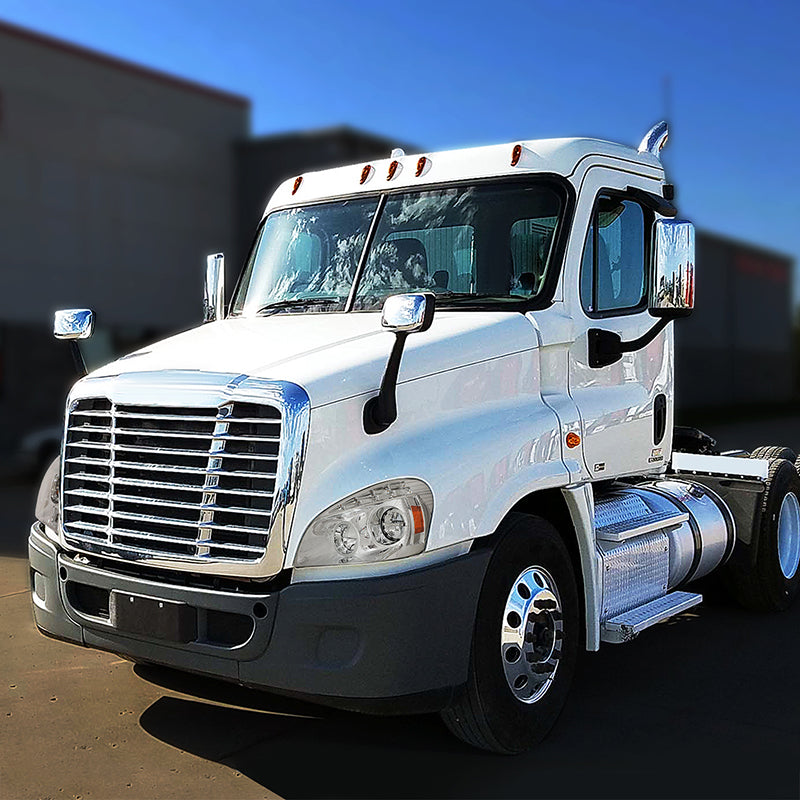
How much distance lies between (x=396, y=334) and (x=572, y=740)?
206cm

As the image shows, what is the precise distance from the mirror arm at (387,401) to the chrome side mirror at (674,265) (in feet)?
5.09

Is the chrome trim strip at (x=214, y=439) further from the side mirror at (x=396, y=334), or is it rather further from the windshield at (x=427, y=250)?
the windshield at (x=427, y=250)

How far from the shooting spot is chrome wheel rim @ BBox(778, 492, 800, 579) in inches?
296

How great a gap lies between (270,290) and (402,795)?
2789 mm

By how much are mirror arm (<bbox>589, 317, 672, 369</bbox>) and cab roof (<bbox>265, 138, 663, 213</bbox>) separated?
2.66 ft

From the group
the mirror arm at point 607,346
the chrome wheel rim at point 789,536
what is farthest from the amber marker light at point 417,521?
the chrome wheel rim at point 789,536

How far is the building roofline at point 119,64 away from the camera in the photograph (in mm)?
22516

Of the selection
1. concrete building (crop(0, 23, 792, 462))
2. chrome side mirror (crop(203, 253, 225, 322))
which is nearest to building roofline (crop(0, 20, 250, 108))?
concrete building (crop(0, 23, 792, 462))

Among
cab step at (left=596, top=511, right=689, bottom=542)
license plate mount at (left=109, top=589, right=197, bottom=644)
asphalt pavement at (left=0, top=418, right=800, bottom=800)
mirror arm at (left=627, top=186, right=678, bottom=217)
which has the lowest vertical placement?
asphalt pavement at (left=0, top=418, right=800, bottom=800)

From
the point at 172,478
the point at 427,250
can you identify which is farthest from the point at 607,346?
the point at 172,478

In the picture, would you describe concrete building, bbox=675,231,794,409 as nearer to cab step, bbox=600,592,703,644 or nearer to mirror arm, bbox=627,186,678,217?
mirror arm, bbox=627,186,678,217

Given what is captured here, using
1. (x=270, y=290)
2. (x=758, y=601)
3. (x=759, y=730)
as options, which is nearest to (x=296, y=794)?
(x=759, y=730)

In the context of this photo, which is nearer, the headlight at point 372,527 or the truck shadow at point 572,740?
the headlight at point 372,527

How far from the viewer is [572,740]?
15.9ft
